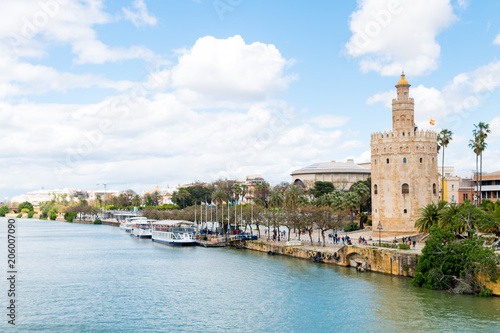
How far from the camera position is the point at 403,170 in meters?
59.8

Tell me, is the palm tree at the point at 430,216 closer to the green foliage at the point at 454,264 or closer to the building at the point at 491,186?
the green foliage at the point at 454,264

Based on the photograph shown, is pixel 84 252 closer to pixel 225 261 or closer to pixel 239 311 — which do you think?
pixel 225 261

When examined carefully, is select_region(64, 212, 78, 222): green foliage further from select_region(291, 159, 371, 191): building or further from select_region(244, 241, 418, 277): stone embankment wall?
select_region(244, 241, 418, 277): stone embankment wall

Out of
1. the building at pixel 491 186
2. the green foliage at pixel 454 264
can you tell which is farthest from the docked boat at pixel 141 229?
the green foliage at pixel 454 264

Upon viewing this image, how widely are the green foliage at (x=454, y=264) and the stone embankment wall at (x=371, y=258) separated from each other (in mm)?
1380

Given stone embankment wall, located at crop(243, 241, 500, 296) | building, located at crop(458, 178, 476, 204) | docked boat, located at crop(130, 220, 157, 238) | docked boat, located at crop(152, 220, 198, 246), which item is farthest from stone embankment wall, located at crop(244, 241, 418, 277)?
docked boat, located at crop(130, 220, 157, 238)

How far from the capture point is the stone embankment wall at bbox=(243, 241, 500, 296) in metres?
43.6

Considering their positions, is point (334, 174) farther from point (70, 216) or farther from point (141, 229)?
point (70, 216)

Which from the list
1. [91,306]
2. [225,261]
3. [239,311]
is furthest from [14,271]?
[239,311]

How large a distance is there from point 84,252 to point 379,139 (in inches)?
1805

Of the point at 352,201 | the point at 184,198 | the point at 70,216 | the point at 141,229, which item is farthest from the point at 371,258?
the point at 70,216

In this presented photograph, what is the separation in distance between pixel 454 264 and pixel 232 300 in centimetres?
1815

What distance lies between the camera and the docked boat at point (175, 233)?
78.2 m

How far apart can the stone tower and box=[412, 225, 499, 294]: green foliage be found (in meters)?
19.5
